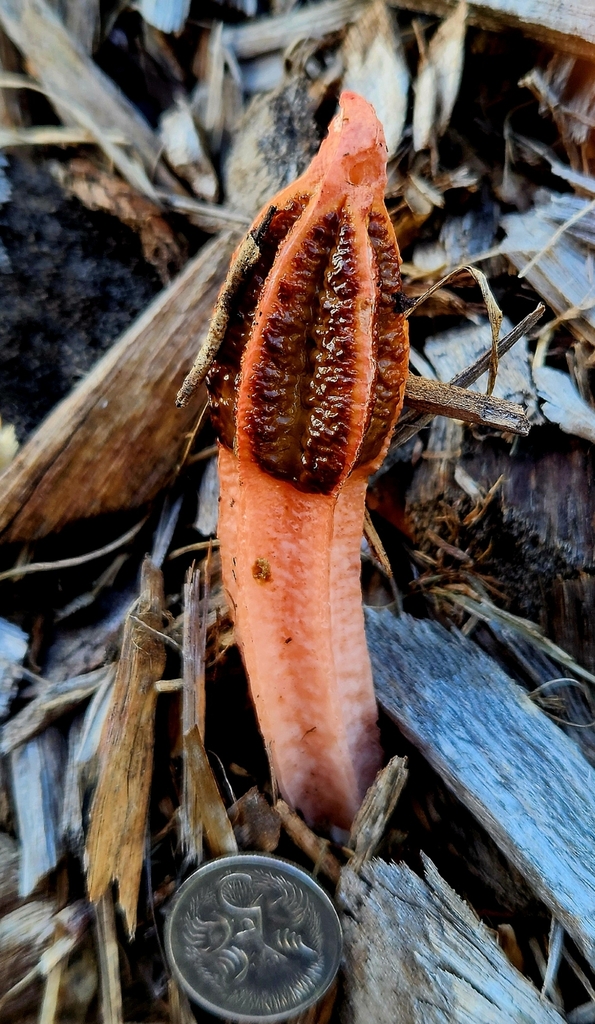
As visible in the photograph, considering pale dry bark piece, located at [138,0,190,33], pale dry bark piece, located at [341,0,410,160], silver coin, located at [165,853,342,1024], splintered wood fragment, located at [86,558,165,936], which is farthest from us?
pale dry bark piece, located at [138,0,190,33]

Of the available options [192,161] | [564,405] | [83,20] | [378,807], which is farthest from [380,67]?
[378,807]

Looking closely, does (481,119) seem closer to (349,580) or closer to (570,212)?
(570,212)

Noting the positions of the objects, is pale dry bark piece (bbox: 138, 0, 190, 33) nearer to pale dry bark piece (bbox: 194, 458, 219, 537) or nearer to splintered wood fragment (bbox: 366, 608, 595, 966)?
pale dry bark piece (bbox: 194, 458, 219, 537)

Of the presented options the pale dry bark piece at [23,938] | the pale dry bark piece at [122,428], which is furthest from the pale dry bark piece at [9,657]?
the pale dry bark piece at [23,938]

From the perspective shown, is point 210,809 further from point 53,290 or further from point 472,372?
point 53,290

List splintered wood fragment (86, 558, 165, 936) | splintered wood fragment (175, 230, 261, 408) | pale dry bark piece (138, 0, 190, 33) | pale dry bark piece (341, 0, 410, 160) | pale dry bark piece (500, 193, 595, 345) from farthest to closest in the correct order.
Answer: pale dry bark piece (138, 0, 190, 33), pale dry bark piece (341, 0, 410, 160), pale dry bark piece (500, 193, 595, 345), splintered wood fragment (86, 558, 165, 936), splintered wood fragment (175, 230, 261, 408)

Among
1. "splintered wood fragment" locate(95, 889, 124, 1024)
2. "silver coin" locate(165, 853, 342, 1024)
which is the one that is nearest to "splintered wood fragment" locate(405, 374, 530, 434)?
"silver coin" locate(165, 853, 342, 1024)

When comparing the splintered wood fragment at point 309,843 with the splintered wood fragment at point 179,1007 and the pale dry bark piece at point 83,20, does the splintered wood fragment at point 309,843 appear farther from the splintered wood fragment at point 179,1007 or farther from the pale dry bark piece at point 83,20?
the pale dry bark piece at point 83,20
